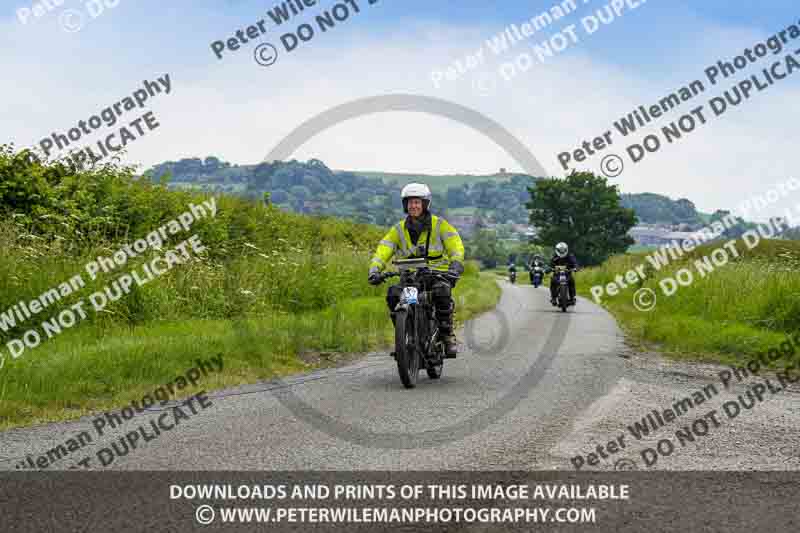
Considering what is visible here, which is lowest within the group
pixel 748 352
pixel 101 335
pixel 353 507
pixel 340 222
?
pixel 748 352

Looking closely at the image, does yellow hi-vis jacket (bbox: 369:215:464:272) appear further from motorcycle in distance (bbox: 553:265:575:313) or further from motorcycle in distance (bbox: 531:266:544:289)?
motorcycle in distance (bbox: 531:266:544:289)

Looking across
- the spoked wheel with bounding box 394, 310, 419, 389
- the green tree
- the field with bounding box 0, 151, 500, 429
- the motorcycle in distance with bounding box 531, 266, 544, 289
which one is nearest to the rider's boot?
the spoked wheel with bounding box 394, 310, 419, 389

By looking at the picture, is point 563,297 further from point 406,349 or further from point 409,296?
point 406,349

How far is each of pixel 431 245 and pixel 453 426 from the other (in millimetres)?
3387

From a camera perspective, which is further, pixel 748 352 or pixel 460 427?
pixel 748 352

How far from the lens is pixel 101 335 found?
11000mm

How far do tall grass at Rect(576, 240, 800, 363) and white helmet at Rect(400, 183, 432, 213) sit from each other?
601cm

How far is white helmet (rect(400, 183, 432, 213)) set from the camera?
9.45 metres

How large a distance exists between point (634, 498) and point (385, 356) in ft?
25.5

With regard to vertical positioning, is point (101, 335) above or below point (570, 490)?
above

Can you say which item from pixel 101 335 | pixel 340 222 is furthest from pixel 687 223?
pixel 101 335

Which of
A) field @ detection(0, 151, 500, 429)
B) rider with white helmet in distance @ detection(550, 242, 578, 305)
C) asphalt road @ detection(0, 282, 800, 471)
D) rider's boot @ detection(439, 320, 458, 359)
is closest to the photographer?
asphalt road @ detection(0, 282, 800, 471)

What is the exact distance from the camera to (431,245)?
9781 millimetres

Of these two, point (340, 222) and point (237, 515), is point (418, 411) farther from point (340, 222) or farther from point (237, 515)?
point (340, 222)
